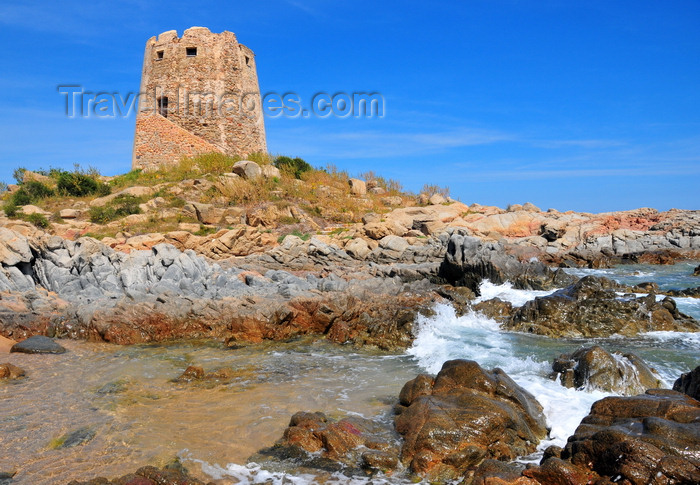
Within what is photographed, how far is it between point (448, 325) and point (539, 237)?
1597 cm

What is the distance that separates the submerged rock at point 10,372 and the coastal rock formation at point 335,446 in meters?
4.75

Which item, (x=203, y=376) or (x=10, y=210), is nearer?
(x=203, y=376)

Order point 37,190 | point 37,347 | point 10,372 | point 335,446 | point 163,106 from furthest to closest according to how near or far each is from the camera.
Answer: point 163,106
point 37,190
point 37,347
point 10,372
point 335,446

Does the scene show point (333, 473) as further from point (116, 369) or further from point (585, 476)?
point (116, 369)

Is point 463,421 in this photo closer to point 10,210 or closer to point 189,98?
point 10,210

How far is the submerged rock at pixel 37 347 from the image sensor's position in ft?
29.2

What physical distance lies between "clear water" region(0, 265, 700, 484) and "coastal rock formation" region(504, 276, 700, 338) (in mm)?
442

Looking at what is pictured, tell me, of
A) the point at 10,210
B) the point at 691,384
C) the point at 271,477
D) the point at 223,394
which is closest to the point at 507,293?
the point at 691,384

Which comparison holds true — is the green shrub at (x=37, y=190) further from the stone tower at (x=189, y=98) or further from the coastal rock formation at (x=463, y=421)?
the coastal rock formation at (x=463, y=421)

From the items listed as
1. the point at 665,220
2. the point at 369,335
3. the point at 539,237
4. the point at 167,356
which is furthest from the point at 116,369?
the point at 665,220

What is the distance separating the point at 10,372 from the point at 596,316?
10945mm

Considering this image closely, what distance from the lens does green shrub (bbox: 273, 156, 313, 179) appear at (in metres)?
28.7

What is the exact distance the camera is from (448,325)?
452 inches

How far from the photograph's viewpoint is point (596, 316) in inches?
422
